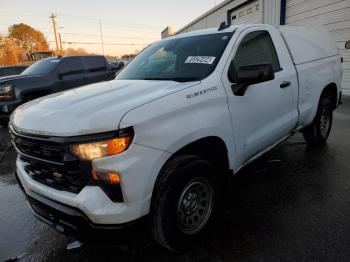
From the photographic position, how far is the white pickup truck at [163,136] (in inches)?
76.7

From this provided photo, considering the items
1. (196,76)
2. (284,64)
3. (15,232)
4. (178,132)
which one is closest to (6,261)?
(15,232)

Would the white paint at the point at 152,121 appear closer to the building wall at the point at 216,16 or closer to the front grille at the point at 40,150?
the front grille at the point at 40,150

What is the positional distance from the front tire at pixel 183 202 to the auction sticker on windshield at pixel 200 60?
1006 millimetres

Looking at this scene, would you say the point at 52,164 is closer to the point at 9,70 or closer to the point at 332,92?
the point at 332,92

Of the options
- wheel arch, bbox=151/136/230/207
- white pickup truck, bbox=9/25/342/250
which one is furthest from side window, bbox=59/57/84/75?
wheel arch, bbox=151/136/230/207

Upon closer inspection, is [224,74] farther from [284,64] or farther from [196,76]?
[284,64]

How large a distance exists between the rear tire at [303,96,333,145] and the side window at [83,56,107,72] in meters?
6.96

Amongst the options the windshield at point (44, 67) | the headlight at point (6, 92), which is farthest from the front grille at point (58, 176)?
the windshield at point (44, 67)

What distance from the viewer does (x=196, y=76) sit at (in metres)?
2.78

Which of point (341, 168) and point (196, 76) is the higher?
point (196, 76)

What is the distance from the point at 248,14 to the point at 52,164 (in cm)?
1460

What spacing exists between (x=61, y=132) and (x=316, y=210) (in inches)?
102

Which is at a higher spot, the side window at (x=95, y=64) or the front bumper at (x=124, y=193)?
the side window at (x=95, y=64)

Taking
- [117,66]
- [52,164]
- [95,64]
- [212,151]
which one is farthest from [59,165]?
[95,64]
